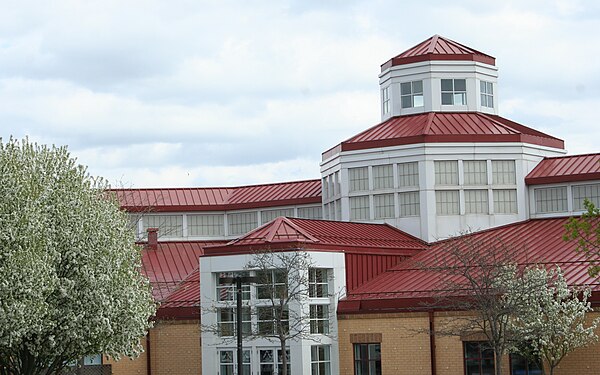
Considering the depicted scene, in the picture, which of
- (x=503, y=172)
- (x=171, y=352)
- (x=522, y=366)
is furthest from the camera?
(x=503, y=172)

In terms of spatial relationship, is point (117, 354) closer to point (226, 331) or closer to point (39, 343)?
point (39, 343)

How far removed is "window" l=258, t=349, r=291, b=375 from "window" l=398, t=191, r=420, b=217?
10.3 meters

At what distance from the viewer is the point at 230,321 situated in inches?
1861

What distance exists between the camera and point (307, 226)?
48469 mm

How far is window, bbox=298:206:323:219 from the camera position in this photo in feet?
197

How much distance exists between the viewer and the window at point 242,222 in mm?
62588

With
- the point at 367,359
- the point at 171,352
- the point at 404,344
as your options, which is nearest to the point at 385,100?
the point at 171,352

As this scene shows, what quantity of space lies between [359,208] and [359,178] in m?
1.38

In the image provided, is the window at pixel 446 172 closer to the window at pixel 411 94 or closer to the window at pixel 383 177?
the window at pixel 383 177

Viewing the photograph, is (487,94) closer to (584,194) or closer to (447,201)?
(447,201)

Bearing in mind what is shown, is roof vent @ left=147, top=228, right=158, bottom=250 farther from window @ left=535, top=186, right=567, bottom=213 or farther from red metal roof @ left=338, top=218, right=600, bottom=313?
window @ left=535, top=186, right=567, bottom=213

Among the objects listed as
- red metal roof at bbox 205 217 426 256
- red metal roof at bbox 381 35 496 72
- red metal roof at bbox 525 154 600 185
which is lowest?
red metal roof at bbox 205 217 426 256

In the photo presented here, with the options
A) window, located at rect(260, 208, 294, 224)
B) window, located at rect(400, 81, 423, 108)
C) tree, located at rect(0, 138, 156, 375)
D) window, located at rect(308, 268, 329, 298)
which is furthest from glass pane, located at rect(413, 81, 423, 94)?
tree, located at rect(0, 138, 156, 375)

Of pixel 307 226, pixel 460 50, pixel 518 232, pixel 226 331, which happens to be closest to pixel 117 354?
pixel 226 331
